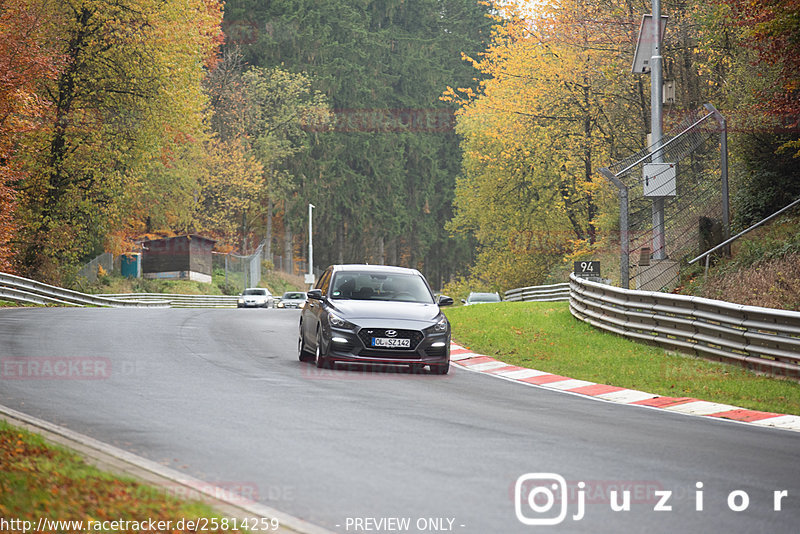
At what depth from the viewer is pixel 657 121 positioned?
77.0ft

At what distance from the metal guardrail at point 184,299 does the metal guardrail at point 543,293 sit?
19.1m

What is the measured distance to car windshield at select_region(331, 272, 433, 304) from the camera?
17.0m

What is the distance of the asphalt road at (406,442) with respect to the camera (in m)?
6.79

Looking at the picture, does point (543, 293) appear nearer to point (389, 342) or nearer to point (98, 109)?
point (98, 109)

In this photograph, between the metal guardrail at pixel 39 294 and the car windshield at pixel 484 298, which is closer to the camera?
the metal guardrail at pixel 39 294

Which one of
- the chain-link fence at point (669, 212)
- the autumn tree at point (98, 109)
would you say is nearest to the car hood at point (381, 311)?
the chain-link fence at point (669, 212)

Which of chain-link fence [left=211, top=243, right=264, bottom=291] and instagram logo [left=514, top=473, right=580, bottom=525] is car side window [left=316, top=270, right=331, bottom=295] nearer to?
instagram logo [left=514, top=473, right=580, bottom=525]

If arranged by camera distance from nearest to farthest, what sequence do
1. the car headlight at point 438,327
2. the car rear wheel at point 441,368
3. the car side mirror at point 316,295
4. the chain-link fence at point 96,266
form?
1. the car headlight at point 438,327
2. the car rear wheel at point 441,368
3. the car side mirror at point 316,295
4. the chain-link fence at point 96,266

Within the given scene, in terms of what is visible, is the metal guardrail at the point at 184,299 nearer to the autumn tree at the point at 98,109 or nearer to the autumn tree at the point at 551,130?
the autumn tree at the point at 98,109

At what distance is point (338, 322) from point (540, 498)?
878 centimetres

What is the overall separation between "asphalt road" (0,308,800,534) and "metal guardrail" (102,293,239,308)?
36.0 m

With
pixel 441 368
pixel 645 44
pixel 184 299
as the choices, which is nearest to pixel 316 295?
pixel 441 368

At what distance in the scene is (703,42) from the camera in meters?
28.5

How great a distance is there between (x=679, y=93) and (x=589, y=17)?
6.34 m
